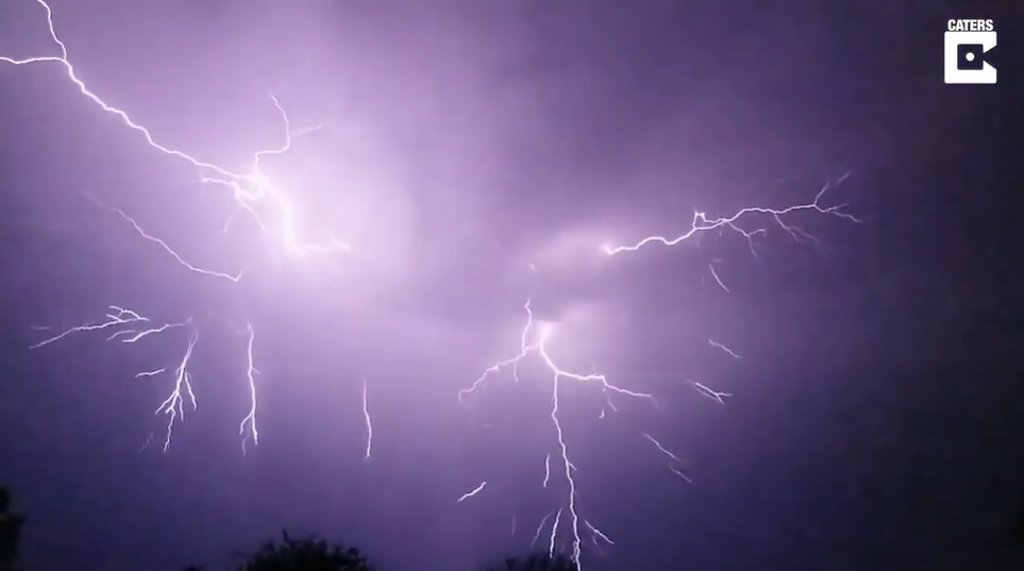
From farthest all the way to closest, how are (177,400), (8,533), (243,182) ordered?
(177,400) → (243,182) → (8,533)

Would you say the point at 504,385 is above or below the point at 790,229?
below

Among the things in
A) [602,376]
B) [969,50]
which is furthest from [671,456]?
[969,50]

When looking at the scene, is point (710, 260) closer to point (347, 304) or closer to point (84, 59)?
point (347, 304)

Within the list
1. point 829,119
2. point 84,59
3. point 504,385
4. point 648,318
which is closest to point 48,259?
point 84,59

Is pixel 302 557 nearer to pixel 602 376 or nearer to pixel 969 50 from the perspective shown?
pixel 602 376

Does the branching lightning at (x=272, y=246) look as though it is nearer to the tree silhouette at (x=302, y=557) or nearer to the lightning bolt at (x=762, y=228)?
the lightning bolt at (x=762, y=228)

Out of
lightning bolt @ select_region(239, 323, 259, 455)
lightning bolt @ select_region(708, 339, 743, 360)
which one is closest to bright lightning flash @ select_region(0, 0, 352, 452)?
lightning bolt @ select_region(239, 323, 259, 455)

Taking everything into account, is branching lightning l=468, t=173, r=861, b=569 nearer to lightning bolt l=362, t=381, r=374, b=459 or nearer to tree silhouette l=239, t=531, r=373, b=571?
lightning bolt l=362, t=381, r=374, b=459
